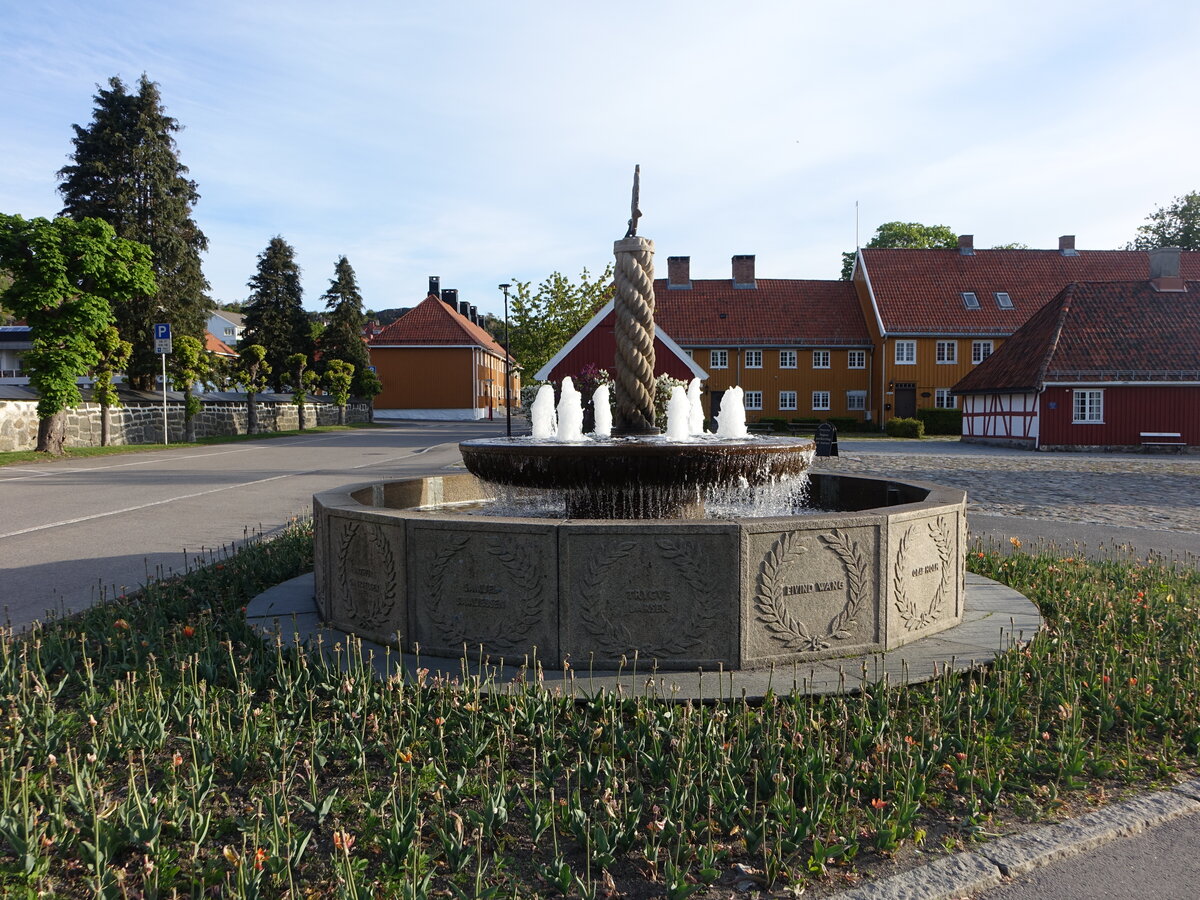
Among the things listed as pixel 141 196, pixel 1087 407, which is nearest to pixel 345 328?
pixel 141 196

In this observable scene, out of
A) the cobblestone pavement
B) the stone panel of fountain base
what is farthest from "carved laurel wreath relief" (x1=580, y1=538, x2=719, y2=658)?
the cobblestone pavement

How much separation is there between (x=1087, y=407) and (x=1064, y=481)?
16.4 meters

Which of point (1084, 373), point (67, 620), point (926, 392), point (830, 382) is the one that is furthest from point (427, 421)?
point (67, 620)

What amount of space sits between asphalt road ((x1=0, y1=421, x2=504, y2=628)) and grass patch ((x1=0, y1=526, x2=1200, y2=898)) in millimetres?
2729

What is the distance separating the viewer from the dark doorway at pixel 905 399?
4872cm

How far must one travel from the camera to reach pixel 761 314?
51.1 metres

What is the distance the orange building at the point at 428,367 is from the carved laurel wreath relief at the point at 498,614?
6107cm

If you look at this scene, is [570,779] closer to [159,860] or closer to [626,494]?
[159,860]

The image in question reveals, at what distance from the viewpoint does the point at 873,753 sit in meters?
3.77

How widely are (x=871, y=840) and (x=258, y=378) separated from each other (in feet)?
161

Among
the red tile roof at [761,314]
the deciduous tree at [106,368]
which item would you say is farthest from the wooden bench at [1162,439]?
the deciduous tree at [106,368]

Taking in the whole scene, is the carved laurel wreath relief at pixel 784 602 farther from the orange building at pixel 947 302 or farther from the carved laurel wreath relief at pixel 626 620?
the orange building at pixel 947 302

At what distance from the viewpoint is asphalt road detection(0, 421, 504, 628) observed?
796 centimetres

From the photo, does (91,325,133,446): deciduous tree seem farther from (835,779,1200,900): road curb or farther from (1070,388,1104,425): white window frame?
(1070,388,1104,425): white window frame
